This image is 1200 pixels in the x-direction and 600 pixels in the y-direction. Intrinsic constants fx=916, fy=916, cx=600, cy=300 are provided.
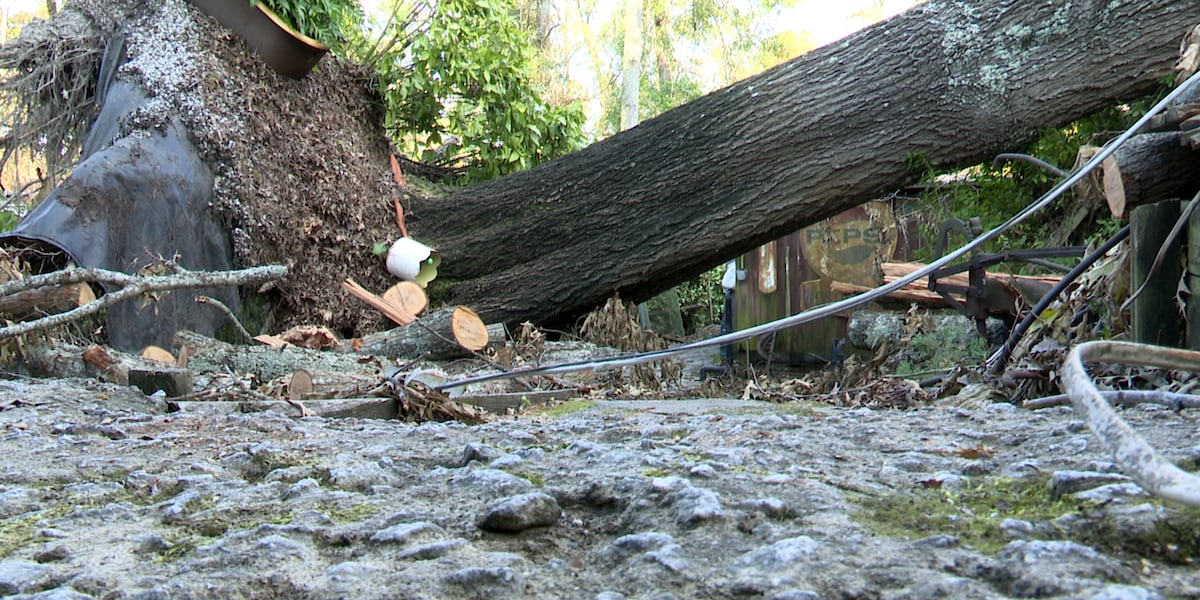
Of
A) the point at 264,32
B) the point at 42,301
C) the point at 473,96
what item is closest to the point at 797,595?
the point at 42,301

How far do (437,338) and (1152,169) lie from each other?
421 centimetres

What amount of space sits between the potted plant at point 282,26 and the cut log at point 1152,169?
5.93m

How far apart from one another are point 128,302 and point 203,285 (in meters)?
2.84

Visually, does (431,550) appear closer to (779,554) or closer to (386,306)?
(779,554)

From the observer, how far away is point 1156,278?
295 cm

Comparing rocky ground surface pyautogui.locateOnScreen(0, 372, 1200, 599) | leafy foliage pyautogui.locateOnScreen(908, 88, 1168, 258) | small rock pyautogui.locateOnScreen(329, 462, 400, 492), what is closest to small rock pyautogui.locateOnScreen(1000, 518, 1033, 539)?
rocky ground surface pyautogui.locateOnScreen(0, 372, 1200, 599)

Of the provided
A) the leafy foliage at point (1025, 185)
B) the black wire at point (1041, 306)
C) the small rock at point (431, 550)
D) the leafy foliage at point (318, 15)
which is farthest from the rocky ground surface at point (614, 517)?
the leafy foliage at point (318, 15)

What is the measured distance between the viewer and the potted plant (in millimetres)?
7074

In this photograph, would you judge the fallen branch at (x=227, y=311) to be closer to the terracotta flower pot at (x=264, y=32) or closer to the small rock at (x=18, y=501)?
the terracotta flower pot at (x=264, y=32)

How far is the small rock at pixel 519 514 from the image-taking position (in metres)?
1.26

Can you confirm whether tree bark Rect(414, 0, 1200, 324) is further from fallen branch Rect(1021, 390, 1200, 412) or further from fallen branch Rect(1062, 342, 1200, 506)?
fallen branch Rect(1062, 342, 1200, 506)

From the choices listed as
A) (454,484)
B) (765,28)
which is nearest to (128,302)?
(454,484)

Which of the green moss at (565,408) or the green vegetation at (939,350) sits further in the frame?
the green vegetation at (939,350)

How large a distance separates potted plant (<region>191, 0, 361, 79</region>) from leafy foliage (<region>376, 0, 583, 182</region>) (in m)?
0.94
